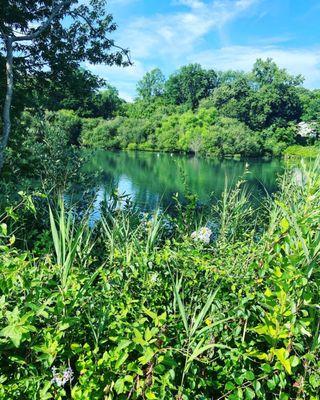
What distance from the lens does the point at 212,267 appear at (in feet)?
6.08

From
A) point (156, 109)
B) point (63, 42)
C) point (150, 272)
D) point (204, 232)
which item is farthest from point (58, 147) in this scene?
point (156, 109)

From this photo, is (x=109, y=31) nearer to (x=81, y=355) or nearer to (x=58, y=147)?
(x=58, y=147)

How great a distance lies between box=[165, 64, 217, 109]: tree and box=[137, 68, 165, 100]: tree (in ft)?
12.5

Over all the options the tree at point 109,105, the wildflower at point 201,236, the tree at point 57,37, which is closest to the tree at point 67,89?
the tree at point 57,37

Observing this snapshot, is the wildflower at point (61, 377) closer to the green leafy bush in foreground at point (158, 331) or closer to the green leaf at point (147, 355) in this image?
the green leafy bush in foreground at point (158, 331)

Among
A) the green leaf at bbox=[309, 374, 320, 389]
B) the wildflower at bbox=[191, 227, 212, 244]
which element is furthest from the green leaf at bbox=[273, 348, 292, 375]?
the wildflower at bbox=[191, 227, 212, 244]

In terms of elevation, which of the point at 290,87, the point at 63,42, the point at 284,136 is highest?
the point at 290,87

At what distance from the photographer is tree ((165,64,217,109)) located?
307 ft

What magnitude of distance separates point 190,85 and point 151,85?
1245cm

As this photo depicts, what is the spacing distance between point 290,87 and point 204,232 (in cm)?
8827

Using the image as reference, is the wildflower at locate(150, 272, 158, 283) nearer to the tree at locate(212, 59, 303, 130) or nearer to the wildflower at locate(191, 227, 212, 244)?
the wildflower at locate(191, 227, 212, 244)

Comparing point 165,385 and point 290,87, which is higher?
point 290,87

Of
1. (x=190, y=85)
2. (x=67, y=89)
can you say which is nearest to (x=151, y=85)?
(x=190, y=85)

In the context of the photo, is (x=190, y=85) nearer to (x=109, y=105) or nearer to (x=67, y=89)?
(x=109, y=105)
